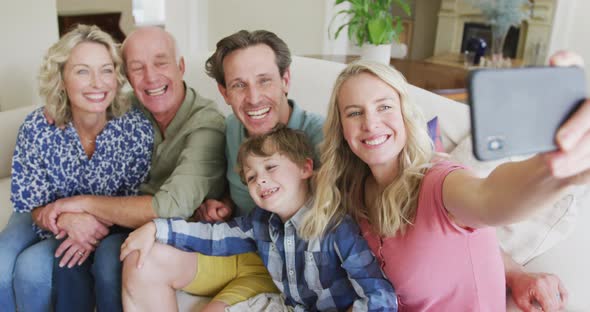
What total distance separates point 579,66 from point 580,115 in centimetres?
8

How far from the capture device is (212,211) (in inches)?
60.0

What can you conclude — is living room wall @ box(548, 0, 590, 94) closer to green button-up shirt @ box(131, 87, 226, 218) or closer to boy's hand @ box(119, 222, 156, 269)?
green button-up shirt @ box(131, 87, 226, 218)

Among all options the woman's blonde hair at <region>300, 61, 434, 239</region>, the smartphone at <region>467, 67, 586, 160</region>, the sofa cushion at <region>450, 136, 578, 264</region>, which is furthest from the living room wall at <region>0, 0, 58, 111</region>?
the smartphone at <region>467, 67, 586, 160</region>

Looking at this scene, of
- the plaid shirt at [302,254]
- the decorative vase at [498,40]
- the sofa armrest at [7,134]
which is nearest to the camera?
the plaid shirt at [302,254]

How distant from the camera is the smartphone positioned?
2.00 ft

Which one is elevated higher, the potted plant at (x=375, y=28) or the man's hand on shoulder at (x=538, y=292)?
the potted plant at (x=375, y=28)

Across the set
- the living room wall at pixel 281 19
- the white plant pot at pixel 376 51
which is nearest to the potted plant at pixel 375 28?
the white plant pot at pixel 376 51

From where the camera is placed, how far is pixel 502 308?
1.12 meters

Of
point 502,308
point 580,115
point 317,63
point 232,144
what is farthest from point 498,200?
point 317,63

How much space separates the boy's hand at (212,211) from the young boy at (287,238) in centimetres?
13

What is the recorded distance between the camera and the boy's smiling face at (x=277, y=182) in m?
1.26

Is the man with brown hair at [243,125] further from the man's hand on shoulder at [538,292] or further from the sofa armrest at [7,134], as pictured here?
the sofa armrest at [7,134]

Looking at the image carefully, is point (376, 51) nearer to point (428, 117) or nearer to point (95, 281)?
point (428, 117)

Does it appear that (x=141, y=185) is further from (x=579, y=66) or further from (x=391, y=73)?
(x=579, y=66)
